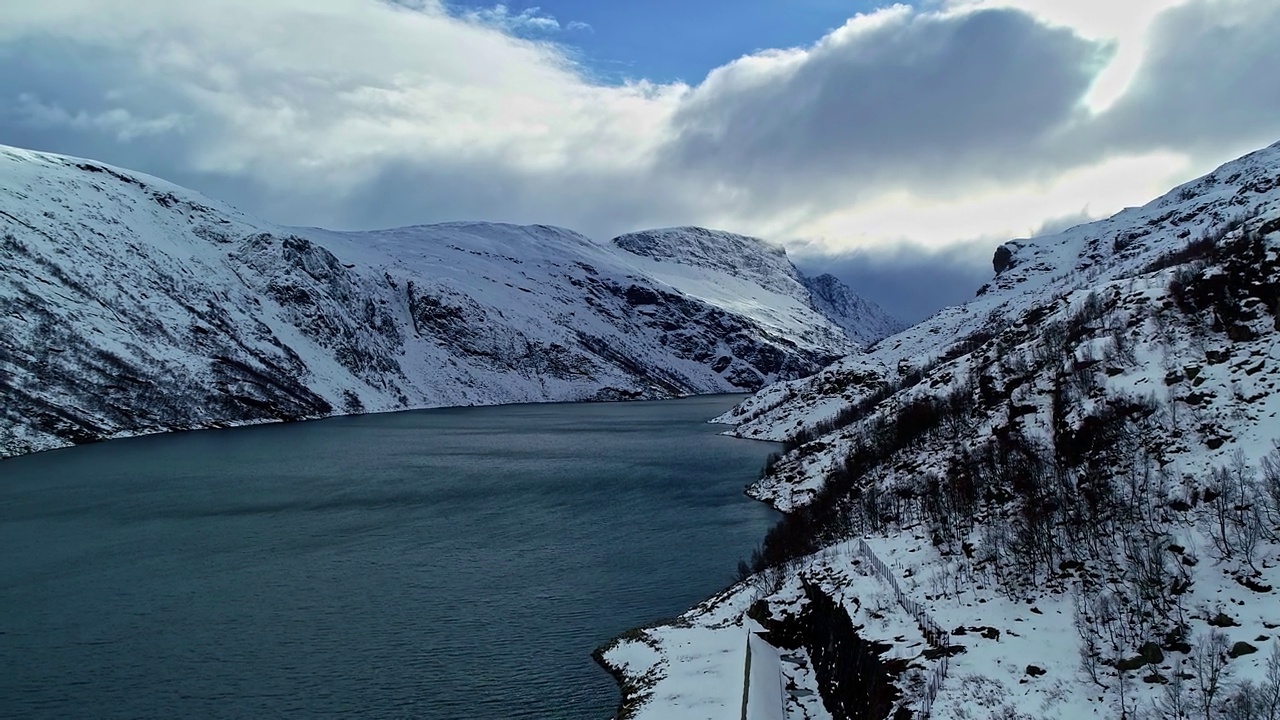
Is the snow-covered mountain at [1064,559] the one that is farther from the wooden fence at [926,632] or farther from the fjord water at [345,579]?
the fjord water at [345,579]

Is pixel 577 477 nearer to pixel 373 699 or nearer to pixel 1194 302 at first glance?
pixel 373 699

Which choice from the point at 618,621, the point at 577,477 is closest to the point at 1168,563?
the point at 618,621

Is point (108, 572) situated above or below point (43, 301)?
below

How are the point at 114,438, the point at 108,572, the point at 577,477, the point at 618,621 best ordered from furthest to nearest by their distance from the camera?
the point at 114,438, the point at 577,477, the point at 108,572, the point at 618,621

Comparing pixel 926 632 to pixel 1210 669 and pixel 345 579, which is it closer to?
pixel 1210 669

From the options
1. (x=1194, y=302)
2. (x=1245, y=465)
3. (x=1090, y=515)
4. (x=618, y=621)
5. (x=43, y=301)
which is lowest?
(x=618, y=621)

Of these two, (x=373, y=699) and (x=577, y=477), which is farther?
(x=577, y=477)
